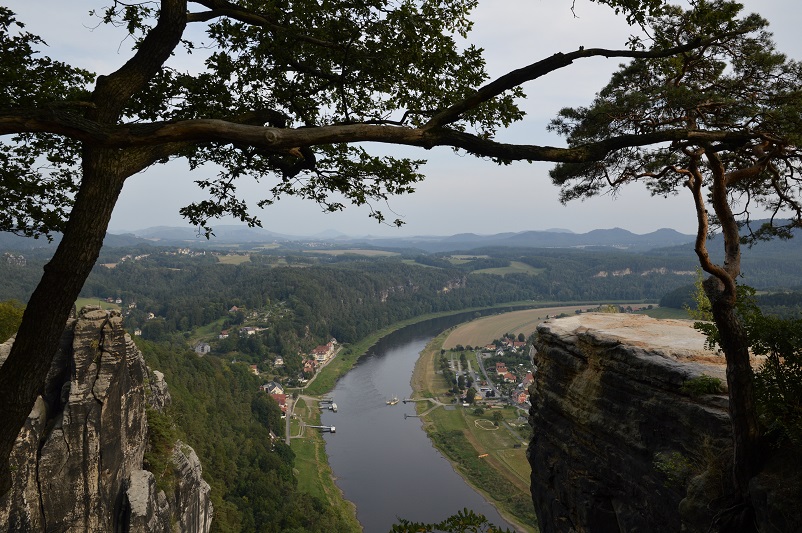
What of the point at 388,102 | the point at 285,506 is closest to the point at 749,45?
the point at 388,102

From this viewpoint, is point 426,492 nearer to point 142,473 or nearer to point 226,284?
point 142,473

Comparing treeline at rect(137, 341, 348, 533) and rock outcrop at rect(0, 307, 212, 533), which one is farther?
treeline at rect(137, 341, 348, 533)

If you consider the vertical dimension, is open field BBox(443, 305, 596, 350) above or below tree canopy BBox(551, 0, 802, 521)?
below

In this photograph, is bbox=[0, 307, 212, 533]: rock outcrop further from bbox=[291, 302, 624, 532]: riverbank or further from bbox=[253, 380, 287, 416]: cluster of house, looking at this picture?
bbox=[253, 380, 287, 416]: cluster of house

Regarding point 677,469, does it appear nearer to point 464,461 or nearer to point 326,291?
point 464,461

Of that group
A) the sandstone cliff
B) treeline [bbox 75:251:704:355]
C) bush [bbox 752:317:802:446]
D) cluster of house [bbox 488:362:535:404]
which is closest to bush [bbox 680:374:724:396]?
the sandstone cliff

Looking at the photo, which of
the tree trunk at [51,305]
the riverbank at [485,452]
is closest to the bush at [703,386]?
the tree trunk at [51,305]

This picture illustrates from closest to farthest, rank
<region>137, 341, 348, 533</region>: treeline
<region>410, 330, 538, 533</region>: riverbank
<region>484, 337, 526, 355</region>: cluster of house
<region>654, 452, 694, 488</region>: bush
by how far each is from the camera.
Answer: <region>654, 452, 694, 488</region>: bush
<region>137, 341, 348, 533</region>: treeline
<region>410, 330, 538, 533</region>: riverbank
<region>484, 337, 526, 355</region>: cluster of house
